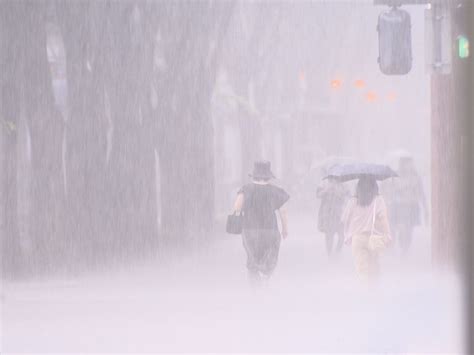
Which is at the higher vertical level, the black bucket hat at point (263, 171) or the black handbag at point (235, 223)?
the black bucket hat at point (263, 171)

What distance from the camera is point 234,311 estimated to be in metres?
13.1

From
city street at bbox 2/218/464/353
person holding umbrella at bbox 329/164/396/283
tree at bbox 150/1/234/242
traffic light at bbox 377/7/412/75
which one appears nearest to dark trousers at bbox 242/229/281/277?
city street at bbox 2/218/464/353

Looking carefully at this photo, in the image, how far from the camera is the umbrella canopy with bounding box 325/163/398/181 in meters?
12.4

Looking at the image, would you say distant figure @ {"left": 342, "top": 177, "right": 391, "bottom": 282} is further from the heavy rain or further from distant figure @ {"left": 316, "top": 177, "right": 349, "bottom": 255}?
distant figure @ {"left": 316, "top": 177, "right": 349, "bottom": 255}

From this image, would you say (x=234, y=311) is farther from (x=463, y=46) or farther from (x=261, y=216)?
(x=463, y=46)

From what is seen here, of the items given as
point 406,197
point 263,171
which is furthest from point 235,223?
point 406,197

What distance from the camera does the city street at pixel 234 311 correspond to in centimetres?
1051

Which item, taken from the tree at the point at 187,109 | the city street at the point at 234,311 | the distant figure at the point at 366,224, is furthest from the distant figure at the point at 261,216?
the tree at the point at 187,109

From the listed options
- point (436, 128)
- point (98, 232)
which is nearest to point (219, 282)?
point (98, 232)

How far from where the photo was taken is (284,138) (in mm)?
43438

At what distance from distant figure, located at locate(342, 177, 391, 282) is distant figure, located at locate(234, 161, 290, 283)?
2.55 ft

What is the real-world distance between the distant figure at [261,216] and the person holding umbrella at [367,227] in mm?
784

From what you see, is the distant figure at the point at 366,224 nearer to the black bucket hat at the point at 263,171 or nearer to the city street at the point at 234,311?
the city street at the point at 234,311

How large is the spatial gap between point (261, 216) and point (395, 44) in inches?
99.7
